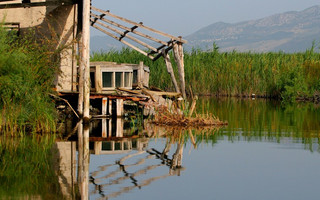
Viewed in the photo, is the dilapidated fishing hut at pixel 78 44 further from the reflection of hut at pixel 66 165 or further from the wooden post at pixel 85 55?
the reflection of hut at pixel 66 165

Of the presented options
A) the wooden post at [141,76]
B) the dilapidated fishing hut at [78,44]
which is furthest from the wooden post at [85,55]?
the wooden post at [141,76]

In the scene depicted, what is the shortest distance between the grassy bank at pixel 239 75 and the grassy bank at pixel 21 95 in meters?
19.6

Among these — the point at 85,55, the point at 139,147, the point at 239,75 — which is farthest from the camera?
the point at 239,75

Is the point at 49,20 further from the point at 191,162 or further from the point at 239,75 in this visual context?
the point at 239,75

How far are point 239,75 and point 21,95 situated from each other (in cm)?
2313

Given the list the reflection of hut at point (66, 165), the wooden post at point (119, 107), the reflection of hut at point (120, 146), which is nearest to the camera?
the reflection of hut at point (66, 165)

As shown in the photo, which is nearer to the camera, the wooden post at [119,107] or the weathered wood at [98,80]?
the wooden post at [119,107]

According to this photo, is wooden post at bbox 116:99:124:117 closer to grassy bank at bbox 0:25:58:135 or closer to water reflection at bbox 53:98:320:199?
water reflection at bbox 53:98:320:199

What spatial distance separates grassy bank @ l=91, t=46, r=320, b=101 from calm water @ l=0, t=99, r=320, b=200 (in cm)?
1611

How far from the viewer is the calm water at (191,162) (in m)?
10.2

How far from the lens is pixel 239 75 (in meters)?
38.9

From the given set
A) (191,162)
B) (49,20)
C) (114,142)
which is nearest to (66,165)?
A: (191,162)

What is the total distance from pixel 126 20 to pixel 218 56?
16.5 m

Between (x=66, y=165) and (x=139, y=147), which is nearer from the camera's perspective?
(x=66, y=165)
